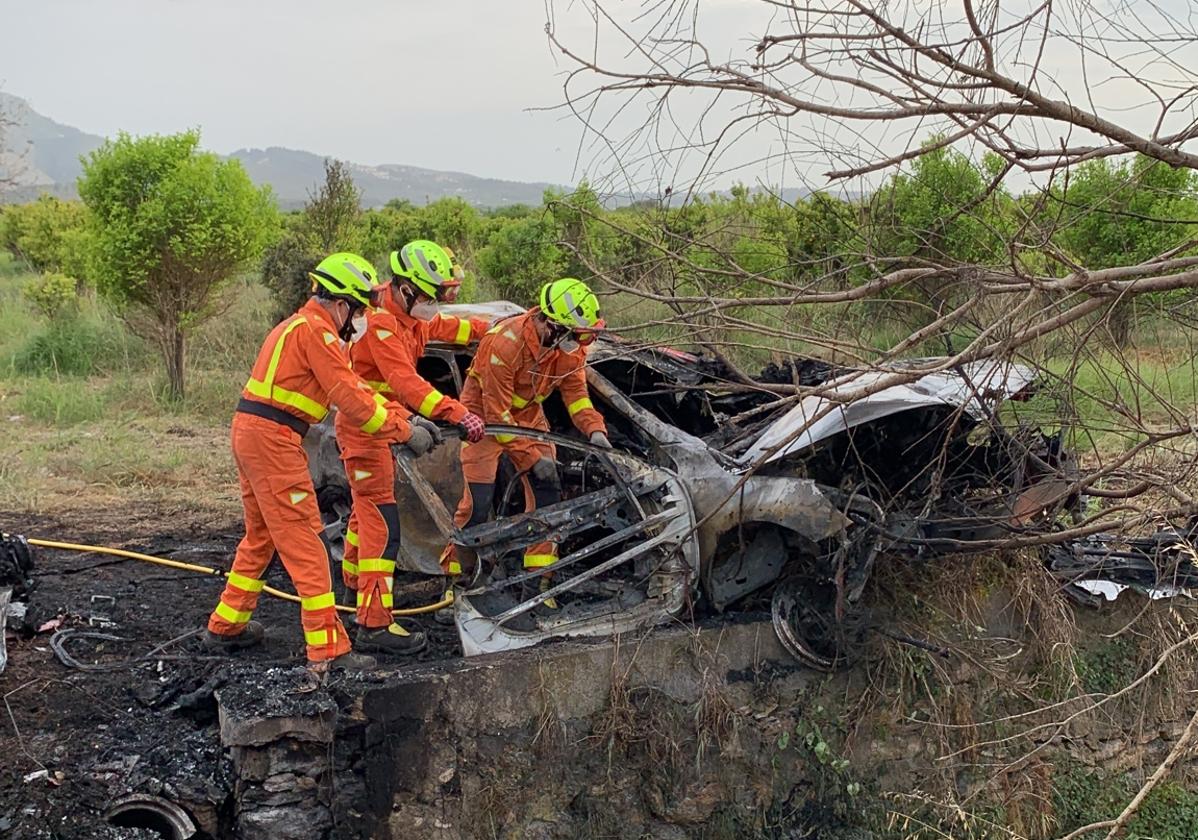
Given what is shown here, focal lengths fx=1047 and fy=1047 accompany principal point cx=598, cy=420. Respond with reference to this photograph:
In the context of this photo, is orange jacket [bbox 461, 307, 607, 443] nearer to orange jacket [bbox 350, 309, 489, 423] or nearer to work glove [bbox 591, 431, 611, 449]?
work glove [bbox 591, 431, 611, 449]

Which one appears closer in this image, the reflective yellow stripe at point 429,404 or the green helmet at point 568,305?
the reflective yellow stripe at point 429,404

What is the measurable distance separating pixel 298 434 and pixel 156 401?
7330 mm

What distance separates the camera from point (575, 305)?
5430mm

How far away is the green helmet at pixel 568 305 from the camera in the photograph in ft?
17.7

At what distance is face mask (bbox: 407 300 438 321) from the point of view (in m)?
5.49

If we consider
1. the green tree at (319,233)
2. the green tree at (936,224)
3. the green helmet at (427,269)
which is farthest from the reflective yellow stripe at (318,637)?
the green tree at (319,233)

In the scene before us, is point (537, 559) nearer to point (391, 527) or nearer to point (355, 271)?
point (391, 527)

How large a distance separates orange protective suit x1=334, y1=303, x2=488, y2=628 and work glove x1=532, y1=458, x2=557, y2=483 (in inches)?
26.0

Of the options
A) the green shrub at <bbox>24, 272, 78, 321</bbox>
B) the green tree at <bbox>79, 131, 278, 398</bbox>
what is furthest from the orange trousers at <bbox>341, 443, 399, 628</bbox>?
the green shrub at <bbox>24, 272, 78, 321</bbox>

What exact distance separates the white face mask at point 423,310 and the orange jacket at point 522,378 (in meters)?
0.34

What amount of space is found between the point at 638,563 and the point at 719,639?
1.70ft

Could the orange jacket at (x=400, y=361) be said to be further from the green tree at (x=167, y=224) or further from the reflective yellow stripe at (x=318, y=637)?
the green tree at (x=167, y=224)

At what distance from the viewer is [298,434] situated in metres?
4.78

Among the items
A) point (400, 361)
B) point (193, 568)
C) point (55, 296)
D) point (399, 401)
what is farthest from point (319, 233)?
point (400, 361)
